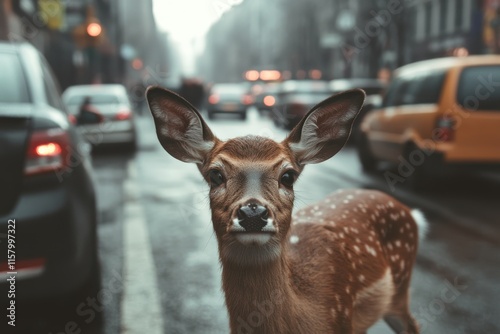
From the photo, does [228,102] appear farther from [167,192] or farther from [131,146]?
[167,192]

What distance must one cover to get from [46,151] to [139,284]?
1754 millimetres

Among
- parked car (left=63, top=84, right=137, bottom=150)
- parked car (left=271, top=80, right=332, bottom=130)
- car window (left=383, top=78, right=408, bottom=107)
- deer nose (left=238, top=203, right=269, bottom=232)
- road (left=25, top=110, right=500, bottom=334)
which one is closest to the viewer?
deer nose (left=238, top=203, right=269, bottom=232)

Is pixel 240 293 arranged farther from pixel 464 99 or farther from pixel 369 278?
pixel 464 99

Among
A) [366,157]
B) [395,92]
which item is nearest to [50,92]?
[395,92]

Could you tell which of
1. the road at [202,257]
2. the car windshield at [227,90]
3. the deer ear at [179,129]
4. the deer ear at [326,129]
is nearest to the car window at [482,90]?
the road at [202,257]

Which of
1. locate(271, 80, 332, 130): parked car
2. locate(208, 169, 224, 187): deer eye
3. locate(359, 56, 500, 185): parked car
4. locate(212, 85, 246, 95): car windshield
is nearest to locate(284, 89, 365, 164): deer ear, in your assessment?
locate(208, 169, 224, 187): deer eye

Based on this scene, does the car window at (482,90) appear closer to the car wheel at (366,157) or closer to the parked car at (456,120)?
the parked car at (456,120)

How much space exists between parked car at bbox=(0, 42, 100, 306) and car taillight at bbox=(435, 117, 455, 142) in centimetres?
664

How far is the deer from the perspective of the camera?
286cm

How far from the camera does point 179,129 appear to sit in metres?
3.19

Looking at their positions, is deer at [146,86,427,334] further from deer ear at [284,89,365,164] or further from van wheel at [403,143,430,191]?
van wheel at [403,143,430,191]

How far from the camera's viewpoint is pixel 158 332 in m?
4.54

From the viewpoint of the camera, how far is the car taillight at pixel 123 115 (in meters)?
17.9

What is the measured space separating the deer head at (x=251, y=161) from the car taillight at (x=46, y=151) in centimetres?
141
